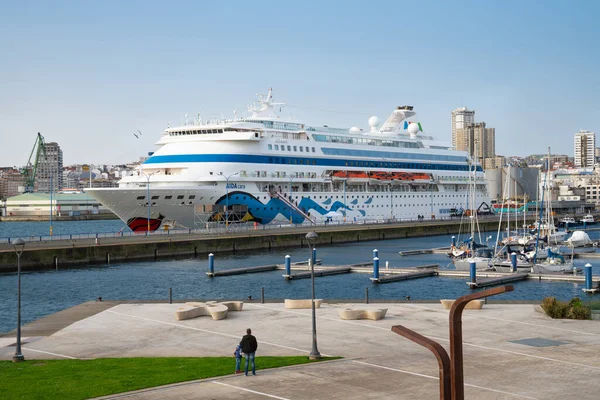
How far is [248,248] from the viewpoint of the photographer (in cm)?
5975

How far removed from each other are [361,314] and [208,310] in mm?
5042

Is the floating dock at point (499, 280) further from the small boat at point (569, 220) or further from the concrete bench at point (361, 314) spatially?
the small boat at point (569, 220)

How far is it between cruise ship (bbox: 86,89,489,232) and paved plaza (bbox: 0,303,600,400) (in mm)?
37340

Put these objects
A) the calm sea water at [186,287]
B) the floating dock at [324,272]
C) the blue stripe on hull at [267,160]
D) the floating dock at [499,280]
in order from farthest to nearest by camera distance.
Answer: the blue stripe on hull at [267,160], the floating dock at [324,272], the floating dock at [499,280], the calm sea water at [186,287]

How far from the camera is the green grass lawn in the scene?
50.8ft

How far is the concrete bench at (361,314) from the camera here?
23703mm

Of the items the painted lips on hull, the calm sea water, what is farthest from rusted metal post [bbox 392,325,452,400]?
the painted lips on hull

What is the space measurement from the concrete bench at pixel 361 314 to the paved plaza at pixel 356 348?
279 mm

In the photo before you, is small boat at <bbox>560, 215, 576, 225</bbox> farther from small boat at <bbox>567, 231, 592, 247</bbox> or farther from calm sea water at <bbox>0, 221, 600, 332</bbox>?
calm sea water at <bbox>0, 221, 600, 332</bbox>

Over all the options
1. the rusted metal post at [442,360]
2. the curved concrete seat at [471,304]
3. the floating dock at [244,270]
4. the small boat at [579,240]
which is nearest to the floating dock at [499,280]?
the curved concrete seat at [471,304]

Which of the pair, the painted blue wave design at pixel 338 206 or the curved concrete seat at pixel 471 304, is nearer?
the curved concrete seat at pixel 471 304

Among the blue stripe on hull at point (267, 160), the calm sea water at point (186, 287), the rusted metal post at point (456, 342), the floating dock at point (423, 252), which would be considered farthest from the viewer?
the blue stripe on hull at point (267, 160)

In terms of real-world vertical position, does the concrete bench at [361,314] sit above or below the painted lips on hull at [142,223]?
below

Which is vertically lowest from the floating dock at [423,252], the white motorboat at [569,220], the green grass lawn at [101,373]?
the green grass lawn at [101,373]
